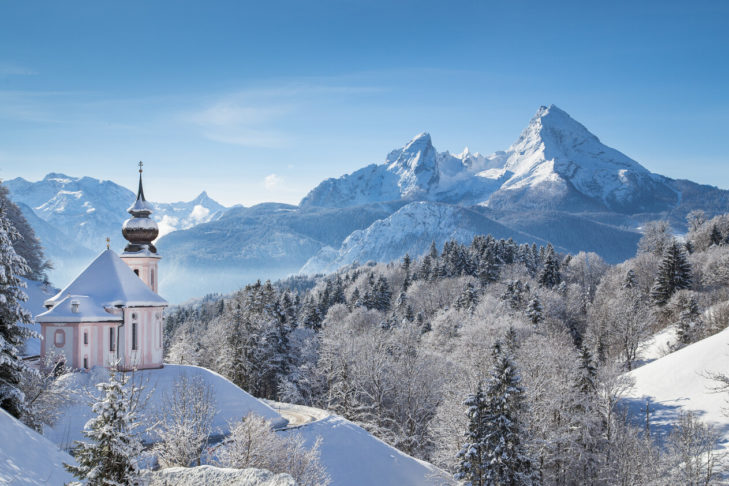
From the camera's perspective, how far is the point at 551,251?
309 ft

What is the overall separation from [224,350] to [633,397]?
114 ft

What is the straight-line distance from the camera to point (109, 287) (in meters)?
33.5

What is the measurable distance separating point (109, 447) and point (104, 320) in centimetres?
2190

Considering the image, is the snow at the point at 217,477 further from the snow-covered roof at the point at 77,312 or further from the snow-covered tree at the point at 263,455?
the snow-covered roof at the point at 77,312

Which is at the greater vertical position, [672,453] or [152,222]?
[152,222]

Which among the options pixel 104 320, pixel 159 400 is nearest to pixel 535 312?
pixel 159 400

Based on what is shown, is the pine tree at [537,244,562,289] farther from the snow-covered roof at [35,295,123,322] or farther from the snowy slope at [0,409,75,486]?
the snowy slope at [0,409,75,486]

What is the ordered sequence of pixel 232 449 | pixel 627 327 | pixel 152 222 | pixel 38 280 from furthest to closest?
pixel 38 280 → pixel 627 327 → pixel 152 222 → pixel 232 449

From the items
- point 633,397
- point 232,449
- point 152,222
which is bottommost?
point 633,397

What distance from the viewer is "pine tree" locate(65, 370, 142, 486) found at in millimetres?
11870

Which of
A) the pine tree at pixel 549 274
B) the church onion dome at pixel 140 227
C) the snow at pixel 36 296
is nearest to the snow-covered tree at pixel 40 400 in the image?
the church onion dome at pixel 140 227

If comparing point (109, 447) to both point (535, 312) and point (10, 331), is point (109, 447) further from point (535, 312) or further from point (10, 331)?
point (535, 312)

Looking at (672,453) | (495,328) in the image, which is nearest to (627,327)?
(495,328)

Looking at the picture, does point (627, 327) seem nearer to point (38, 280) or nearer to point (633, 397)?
point (633, 397)
